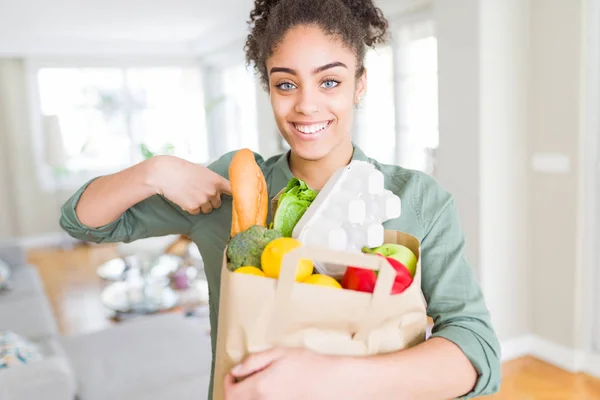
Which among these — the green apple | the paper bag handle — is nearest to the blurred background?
the green apple

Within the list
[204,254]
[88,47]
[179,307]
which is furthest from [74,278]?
[204,254]

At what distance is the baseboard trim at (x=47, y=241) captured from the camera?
24.0ft

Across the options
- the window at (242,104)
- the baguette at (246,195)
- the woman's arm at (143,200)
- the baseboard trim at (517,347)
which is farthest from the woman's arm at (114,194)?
the window at (242,104)

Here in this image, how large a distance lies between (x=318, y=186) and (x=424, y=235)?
0.75ft

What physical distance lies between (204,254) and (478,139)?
242 centimetres

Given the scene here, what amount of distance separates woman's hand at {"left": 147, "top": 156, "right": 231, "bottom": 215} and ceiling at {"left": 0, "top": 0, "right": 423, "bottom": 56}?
331 centimetres

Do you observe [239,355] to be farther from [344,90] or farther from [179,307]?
[179,307]

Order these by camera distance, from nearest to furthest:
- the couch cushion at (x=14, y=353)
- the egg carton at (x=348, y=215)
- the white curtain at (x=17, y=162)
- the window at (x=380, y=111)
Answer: the egg carton at (x=348, y=215) < the couch cushion at (x=14, y=353) < the window at (x=380, y=111) < the white curtain at (x=17, y=162)

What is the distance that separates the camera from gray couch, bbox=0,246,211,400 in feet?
6.68

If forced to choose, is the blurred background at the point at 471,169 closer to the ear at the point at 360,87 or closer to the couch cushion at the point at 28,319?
the couch cushion at the point at 28,319

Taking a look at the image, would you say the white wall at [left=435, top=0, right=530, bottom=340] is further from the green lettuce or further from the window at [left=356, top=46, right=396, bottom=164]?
the green lettuce

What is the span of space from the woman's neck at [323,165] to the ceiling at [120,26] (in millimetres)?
3181

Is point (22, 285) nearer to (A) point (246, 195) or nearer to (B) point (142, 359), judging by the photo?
(B) point (142, 359)

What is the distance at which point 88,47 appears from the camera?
24.5 ft
